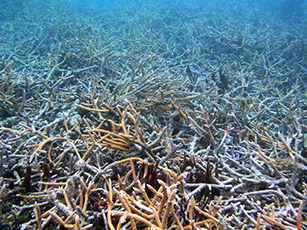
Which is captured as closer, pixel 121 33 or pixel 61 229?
pixel 61 229

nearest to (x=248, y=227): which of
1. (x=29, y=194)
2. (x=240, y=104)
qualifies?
(x=29, y=194)

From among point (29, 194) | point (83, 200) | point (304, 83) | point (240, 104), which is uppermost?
point (304, 83)

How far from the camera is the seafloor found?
1329 millimetres

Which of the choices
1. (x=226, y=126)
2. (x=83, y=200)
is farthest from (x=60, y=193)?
(x=226, y=126)

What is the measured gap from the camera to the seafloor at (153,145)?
1.33 metres

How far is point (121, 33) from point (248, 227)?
24.1 ft

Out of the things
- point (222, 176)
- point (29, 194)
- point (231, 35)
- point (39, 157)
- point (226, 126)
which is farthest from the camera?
point (231, 35)

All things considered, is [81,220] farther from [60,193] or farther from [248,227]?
[248,227]

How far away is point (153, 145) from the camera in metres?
1.81

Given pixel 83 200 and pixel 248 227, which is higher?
pixel 83 200

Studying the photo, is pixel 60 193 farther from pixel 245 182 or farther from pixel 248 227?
Answer: pixel 245 182

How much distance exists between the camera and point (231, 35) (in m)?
6.37

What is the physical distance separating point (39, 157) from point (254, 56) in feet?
17.4

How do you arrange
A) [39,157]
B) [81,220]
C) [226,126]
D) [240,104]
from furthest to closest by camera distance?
[240,104] → [226,126] → [39,157] → [81,220]
